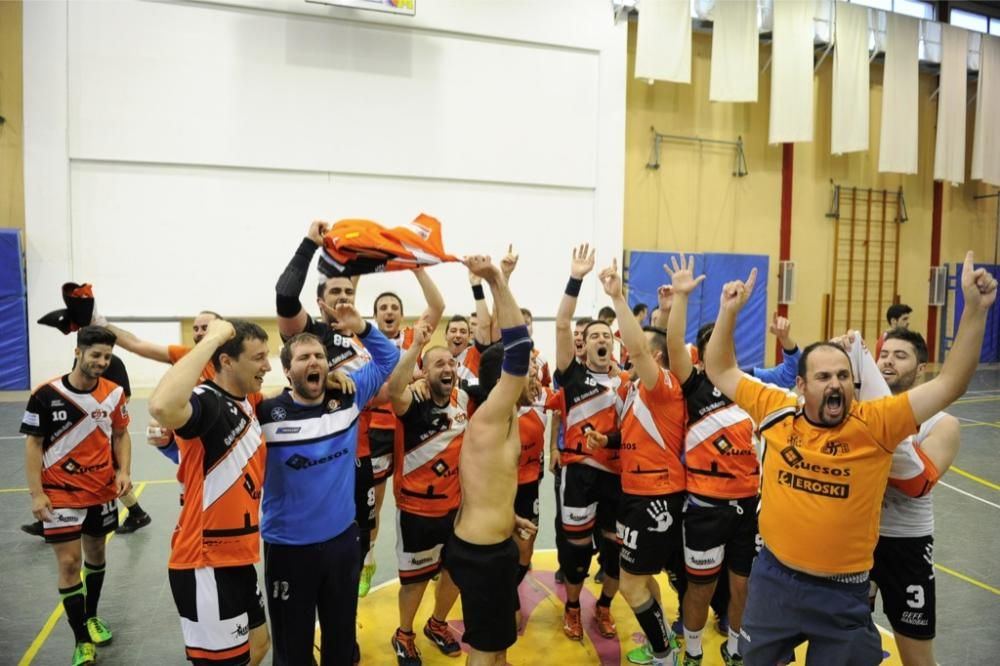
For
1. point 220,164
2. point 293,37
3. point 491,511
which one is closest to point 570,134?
point 293,37

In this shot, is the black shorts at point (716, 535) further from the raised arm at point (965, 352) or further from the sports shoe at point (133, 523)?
the sports shoe at point (133, 523)

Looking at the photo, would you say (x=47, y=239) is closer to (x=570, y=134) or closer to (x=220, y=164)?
(x=220, y=164)

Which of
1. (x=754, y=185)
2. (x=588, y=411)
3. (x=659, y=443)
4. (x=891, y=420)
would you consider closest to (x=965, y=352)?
(x=891, y=420)

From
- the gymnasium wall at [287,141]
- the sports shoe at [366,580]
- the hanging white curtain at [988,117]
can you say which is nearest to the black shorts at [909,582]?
the sports shoe at [366,580]

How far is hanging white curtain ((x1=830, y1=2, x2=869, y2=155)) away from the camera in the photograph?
18078 mm

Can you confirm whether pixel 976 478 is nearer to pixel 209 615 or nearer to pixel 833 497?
pixel 833 497

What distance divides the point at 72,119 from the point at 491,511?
45.2ft

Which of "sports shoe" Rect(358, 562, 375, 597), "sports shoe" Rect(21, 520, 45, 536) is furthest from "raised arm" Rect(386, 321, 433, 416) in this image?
"sports shoe" Rect(21, 520, 45, 536)

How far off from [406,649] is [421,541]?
728 mm

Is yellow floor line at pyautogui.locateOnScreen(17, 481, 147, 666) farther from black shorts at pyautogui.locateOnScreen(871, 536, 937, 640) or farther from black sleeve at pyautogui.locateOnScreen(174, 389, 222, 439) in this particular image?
black shorts at pyautogui.locateOnScreen(871, 536, 937, 640)

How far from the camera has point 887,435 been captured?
3.06m

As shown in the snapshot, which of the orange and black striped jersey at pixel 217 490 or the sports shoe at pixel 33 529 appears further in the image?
the sports shoe at pixel 33 529

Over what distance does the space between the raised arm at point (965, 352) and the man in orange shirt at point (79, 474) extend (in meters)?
4.82

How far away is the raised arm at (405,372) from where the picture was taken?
4285 mm
